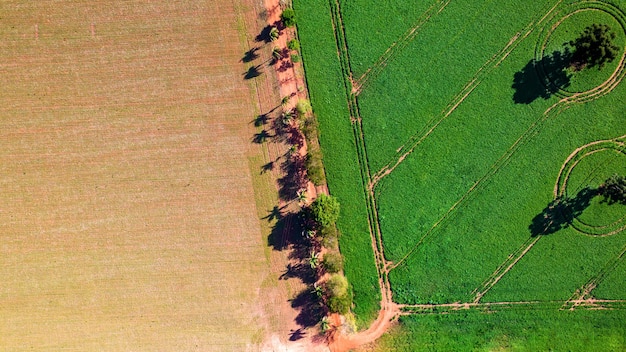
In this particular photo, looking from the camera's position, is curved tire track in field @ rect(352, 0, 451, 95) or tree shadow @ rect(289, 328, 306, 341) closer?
curved tire track in field @ rect(352, 0, 451, 95)

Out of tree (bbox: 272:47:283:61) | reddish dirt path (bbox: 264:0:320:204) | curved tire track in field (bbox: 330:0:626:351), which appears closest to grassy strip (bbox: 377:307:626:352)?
curved tire track in field (bbox: 330:0:626:351)

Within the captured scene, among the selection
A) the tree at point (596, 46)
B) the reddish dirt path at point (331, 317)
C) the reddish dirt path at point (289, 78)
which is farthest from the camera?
the reddish dirt path at point (289, 78)

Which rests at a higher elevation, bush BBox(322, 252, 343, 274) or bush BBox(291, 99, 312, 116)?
bush BBox(291, 99, 312, 116)

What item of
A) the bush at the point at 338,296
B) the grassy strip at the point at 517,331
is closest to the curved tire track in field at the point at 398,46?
the bush at the point at 338,296

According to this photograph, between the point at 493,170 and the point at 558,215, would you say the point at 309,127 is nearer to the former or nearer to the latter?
the point at 493,170

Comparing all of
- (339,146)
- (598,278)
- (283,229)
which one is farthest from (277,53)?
(598,278)

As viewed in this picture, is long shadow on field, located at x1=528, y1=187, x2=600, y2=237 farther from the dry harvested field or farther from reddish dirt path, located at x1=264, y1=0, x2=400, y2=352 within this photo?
the dry harvested field

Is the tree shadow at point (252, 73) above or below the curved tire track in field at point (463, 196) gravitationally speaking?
above

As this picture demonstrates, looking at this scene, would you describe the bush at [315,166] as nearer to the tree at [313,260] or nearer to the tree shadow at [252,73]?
the tree at [313,260]
